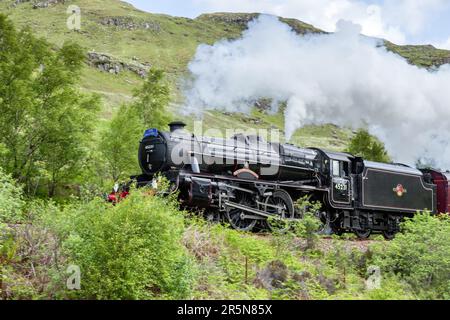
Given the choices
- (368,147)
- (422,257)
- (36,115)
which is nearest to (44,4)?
(368,147)

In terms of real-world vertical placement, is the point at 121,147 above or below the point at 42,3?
below

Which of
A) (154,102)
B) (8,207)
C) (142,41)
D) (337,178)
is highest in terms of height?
(142,41)

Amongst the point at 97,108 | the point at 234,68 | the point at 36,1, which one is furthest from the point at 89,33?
the point at 97,108

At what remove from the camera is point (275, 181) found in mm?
15742

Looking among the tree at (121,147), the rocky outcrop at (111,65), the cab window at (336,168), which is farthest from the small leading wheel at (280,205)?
the rocky outcrop at (111,65)

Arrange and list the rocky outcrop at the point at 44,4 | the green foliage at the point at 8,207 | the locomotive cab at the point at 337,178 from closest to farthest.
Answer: the green foliage at the point at 8,207 < the locomotive cab at the point at 337,178 < the rocky outcrop at the point at 44,4

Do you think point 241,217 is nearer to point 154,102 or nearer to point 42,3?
point 154,102

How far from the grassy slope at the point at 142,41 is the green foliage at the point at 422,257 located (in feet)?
258

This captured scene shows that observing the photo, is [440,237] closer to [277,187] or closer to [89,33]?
[277,187]

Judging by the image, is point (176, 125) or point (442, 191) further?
point (442, 191)

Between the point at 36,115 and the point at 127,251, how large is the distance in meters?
16.5

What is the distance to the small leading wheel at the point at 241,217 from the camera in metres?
14.3

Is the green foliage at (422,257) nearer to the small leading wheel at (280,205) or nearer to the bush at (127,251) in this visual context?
the small leading wheel at (280,205)

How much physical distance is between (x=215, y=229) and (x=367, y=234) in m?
9.94
